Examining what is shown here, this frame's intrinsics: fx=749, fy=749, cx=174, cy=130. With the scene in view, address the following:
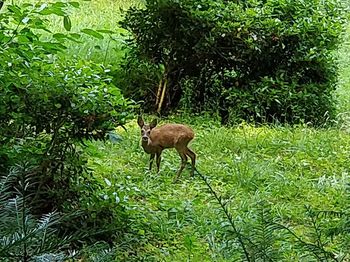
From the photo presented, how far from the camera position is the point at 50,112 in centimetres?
350

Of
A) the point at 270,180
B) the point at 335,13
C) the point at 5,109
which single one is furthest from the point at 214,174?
the point at 335,13

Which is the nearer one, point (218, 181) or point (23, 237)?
point (23, 237)

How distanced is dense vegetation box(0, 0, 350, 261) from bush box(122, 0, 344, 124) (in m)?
0.01

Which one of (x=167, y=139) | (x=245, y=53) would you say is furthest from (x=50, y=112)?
(x=245, y=53)

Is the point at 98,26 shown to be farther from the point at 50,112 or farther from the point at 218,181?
the point at 50,112

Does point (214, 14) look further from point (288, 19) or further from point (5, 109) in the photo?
point (5, 109)

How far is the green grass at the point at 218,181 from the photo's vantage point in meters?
3.95

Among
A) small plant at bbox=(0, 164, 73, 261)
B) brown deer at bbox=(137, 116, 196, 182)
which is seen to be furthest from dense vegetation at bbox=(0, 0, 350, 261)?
brown deer at bbox=(137, 116, 196, 182)

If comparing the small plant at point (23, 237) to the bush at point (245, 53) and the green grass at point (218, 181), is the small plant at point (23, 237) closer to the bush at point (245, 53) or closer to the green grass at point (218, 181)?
the green grass at point (218, 181)

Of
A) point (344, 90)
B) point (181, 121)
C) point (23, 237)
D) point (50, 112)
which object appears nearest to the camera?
point (23, 237)

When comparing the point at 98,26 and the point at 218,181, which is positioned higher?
the point at 218,181

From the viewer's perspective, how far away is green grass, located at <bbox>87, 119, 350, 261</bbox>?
3.95 meters

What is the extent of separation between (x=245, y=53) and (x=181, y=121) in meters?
0.94

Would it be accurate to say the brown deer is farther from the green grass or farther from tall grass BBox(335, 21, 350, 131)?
tall grass BBox(335, 21, 350, 131)
